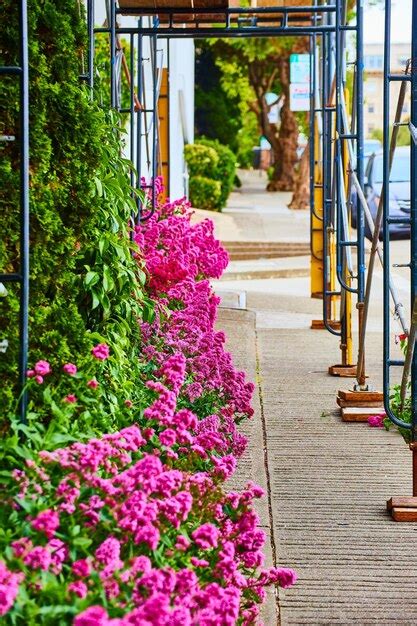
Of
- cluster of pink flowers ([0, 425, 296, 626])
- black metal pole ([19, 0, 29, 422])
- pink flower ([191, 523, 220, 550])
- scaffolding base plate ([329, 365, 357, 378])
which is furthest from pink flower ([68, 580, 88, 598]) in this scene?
scaffolding base plate ([329, 365, 357, 378])

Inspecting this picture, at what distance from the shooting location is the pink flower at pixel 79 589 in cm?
266

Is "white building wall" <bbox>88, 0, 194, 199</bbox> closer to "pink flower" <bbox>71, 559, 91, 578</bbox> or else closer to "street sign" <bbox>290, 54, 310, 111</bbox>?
"street sign" <bbox>290, 54, 310, 111</bbox>

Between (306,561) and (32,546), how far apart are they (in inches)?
82.3

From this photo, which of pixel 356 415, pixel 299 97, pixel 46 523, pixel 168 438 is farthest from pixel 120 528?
pixel 299 97

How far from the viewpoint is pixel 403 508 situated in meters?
Answer: 5.38

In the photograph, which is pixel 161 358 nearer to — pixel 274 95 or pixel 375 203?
pixel 375 203

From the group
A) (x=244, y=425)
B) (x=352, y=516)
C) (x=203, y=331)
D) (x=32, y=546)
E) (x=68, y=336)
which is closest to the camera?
(x=32, y=546)

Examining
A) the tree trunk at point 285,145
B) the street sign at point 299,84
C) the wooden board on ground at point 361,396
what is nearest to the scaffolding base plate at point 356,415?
the wooden board on ground at point 361,396

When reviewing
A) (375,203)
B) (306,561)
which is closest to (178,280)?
(306,561)

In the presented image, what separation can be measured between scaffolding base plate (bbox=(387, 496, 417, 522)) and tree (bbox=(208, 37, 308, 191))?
30.6m

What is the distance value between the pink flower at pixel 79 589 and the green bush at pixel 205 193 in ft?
89.6

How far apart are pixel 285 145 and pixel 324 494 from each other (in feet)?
118

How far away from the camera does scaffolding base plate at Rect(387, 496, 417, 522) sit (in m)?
5.35

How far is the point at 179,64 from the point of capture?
21609 millimetres
